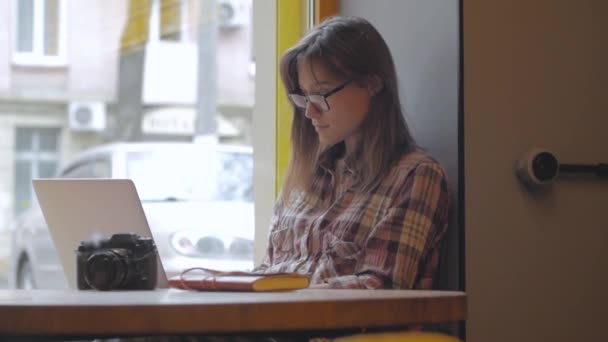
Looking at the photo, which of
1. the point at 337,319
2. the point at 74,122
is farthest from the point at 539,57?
the point at 74,122

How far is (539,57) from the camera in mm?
1913

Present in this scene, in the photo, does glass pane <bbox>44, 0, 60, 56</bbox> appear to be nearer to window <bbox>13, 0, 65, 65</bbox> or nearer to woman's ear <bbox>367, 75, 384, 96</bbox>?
window <bbox>13, 0, 65, 65</bbox>

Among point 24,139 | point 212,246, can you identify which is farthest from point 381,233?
point 24,139

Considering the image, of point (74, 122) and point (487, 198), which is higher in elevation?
point (74, 122)

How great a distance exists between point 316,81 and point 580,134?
539mm

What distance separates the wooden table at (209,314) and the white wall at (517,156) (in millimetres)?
801

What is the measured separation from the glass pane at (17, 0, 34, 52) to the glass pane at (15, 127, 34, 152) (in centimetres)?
153

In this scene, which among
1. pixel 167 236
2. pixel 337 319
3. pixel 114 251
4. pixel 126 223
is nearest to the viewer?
pixel 337 319

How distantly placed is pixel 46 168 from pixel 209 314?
6.91 metres

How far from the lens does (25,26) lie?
541cm

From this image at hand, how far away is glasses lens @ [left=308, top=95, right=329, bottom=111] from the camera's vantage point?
6.33 feet

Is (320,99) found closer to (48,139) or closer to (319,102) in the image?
(319,102)

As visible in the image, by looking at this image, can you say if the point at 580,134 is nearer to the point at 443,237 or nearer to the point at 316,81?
the point at 443,237

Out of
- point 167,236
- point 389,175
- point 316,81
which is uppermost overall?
point 316,81
